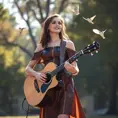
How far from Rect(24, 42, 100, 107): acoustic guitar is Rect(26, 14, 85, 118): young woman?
55mm

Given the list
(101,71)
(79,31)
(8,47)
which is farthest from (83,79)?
(79,31)

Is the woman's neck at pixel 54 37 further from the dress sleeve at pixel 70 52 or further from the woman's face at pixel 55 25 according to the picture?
the dress sleeve at pixel 70 52

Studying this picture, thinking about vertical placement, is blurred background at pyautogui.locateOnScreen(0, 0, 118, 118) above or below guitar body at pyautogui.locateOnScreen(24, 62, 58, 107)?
above

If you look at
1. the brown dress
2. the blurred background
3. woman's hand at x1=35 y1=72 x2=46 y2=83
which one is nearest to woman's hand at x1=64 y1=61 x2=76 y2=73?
the brown dress

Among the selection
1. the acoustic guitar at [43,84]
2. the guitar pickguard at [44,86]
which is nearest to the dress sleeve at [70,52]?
the acoustic guitar at [43,84]

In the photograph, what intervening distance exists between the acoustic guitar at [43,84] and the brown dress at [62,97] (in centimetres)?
6

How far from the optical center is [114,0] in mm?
26578

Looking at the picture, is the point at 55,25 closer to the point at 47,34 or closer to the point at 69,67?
the point at 47,34

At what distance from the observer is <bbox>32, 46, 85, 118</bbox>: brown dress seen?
5453mm

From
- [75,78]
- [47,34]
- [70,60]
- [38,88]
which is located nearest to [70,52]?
[70,60]

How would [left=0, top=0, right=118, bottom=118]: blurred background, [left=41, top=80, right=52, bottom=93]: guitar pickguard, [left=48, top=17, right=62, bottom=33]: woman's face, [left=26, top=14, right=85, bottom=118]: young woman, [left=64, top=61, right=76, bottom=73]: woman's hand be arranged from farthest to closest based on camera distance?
[left=0, top=0, right=118, bottom=118]: blurred background, [left=48, top=17, right=62, bottom=33]: woman's face, [left=41, top=80, right=52, bottom=93]: guitar pickguard, [left=26, top=14, right=85, bottom=118]: young woman, [left=64, top=61, right=76, bottom=73]: woman's hand

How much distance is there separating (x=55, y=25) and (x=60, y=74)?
59cm

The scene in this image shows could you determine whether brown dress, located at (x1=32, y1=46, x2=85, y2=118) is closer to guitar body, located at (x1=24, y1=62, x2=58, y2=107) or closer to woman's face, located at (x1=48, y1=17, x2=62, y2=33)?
guitar body, located at (x1=24, y1=62, x2=58, y2=107)

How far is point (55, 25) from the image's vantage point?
5711mm
